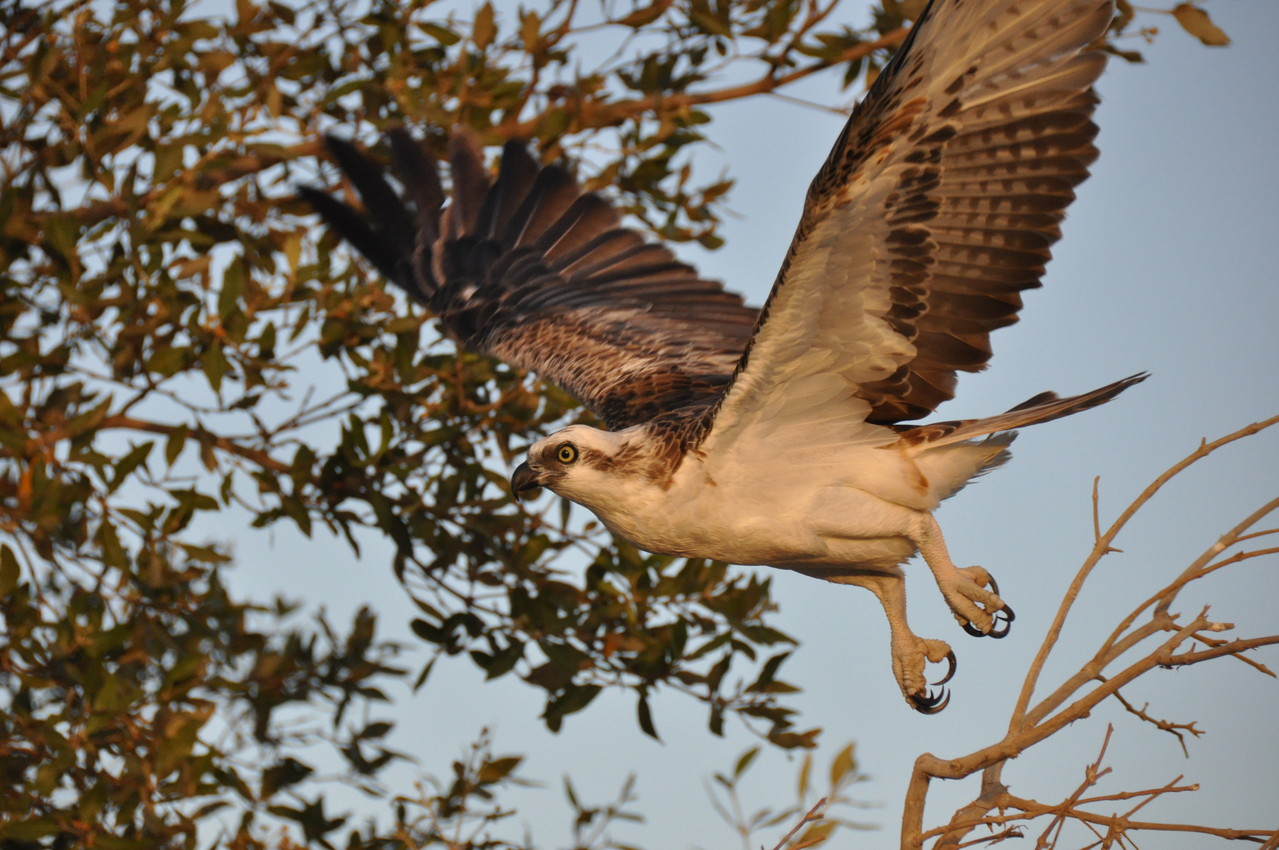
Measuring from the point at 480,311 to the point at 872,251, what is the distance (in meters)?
2.79

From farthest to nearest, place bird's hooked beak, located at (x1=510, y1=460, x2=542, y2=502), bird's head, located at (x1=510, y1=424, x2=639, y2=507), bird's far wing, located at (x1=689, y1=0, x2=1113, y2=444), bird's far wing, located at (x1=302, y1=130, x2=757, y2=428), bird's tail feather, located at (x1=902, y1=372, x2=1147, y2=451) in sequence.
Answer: bird's far wing, located at (x1=302, y1=130, x2=757, y2=428)
bird's hooked beak, located at (x1=510, y1=460, x2=542, y2=502)
bird's head, located at (x1=510, y1=424, x2=639, y2=507)
bird's tail feather, located at (x1=902, y1=372, x2=1147, y2=451)
bird's far wing, located at (x1=689, y1=0, x2=1113, y2=444)

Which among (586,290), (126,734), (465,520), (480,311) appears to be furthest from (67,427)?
(586,290)

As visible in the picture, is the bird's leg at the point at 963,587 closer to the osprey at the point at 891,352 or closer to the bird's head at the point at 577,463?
the osprey at the point at 891,352

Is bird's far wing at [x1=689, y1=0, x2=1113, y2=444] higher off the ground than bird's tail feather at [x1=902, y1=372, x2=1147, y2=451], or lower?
higher

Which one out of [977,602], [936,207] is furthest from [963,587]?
[936,207]

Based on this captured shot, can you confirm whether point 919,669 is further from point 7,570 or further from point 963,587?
point 7,570

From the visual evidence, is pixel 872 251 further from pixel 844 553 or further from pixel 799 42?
pixel 799 42

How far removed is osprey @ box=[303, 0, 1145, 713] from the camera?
3498mm

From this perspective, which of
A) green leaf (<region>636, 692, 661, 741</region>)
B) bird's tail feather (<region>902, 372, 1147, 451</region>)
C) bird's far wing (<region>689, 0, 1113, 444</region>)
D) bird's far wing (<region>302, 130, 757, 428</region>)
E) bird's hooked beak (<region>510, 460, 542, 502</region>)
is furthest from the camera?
bird's far wing (<region>302, 130, 757, 428</region>)

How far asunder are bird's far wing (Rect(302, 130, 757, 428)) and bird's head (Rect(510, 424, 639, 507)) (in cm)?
95

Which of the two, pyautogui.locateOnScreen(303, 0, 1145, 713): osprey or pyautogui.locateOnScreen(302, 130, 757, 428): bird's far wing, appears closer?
pyautogui.locateOnScreen(303, 0, 1145, 713): osprey

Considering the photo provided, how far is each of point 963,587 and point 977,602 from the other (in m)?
0.07

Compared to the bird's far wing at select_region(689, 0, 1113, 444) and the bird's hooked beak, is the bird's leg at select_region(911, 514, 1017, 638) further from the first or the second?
the bird's hooked beak

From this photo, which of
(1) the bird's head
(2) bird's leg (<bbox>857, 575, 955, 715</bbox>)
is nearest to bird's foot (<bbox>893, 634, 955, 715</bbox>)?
(2) bird's leg (<bbox>857, 575, 955, 715</bbox>)
